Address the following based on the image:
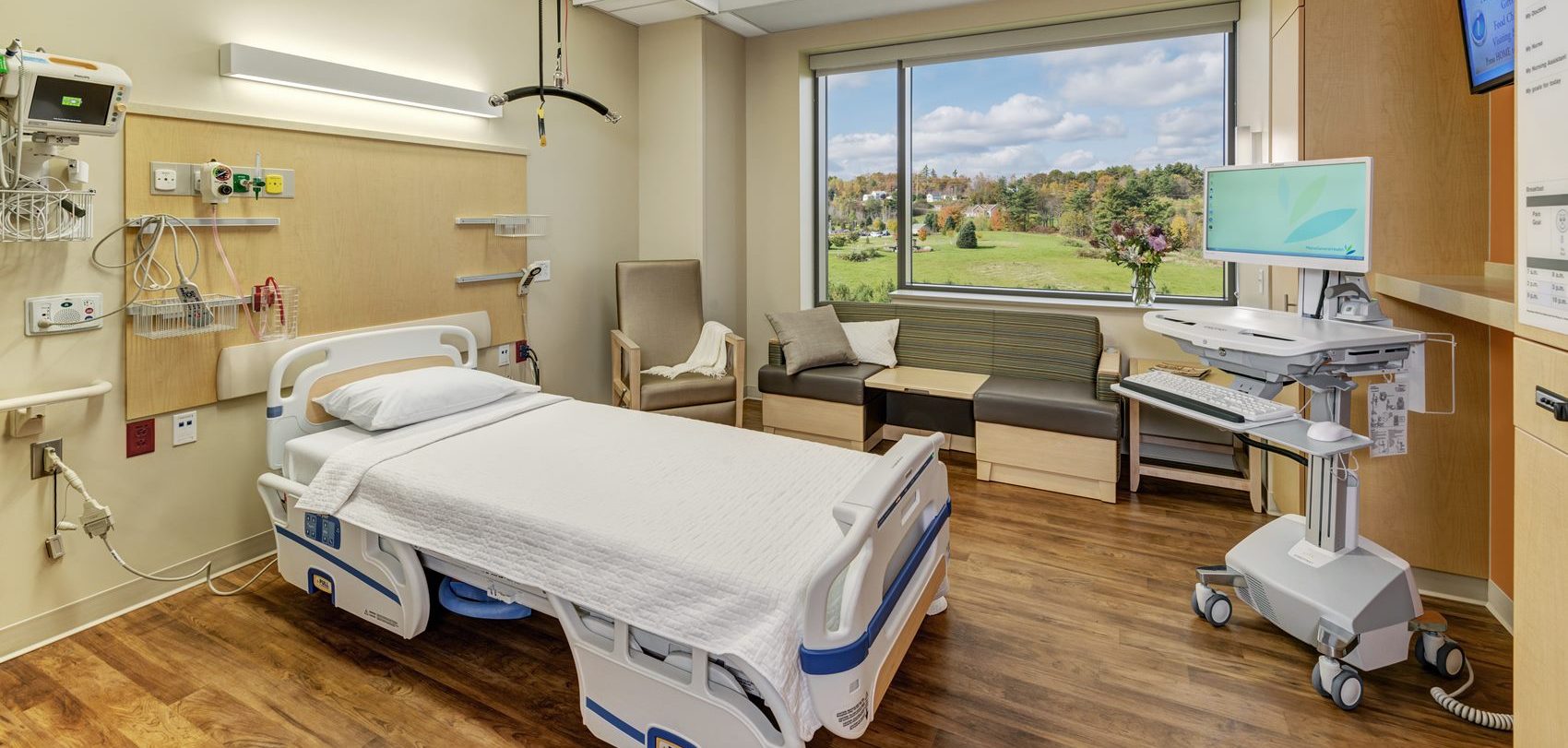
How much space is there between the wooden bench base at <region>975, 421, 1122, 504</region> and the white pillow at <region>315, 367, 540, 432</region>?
237 cm

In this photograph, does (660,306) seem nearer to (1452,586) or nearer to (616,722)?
(616,722)

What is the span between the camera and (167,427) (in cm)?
272

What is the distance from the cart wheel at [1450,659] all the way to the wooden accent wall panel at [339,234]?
3.89m

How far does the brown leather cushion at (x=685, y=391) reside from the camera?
Result: 164 inches

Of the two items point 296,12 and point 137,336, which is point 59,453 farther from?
point 296,12

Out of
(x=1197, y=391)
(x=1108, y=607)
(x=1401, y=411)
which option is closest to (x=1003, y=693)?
(x=1108, y=607)

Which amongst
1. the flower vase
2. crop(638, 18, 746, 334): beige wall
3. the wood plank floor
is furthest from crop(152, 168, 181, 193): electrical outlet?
the flower vase

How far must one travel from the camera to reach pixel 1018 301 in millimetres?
4738

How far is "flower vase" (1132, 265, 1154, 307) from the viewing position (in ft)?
14.1

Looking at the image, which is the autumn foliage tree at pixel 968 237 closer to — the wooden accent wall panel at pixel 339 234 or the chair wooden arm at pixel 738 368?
the chair wooden arm at pixel 738 368

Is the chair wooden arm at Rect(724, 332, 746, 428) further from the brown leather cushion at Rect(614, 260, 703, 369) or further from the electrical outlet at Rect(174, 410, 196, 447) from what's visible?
the electrical outlet at Rect(174, 410, 196, 447)

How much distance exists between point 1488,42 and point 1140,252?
2111 millimetres

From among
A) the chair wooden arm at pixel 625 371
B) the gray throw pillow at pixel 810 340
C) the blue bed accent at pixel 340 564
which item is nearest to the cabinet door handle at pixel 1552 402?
the blue bed accent at pixel 340 564

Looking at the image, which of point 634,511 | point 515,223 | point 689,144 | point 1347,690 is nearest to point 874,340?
point 689,144
